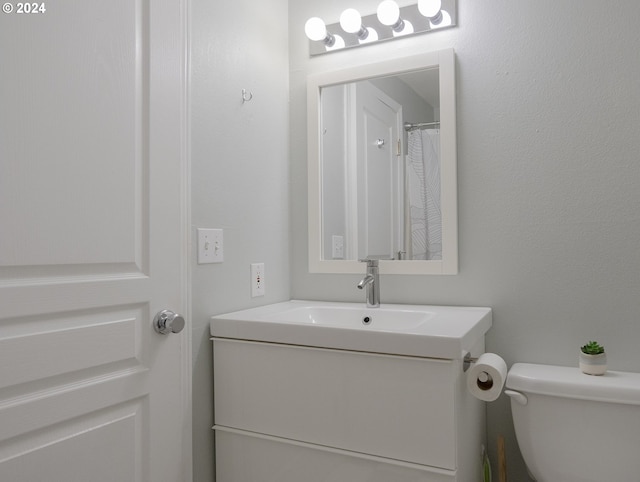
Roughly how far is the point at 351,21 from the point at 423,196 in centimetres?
69

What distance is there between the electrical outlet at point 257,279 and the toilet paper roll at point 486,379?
30.7 inches

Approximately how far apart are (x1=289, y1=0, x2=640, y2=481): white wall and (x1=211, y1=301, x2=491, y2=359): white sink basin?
0.44 ft

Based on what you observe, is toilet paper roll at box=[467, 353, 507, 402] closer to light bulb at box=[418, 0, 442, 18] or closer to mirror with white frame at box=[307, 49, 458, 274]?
mirror with white frame at box=[307, 49, 458, 274]

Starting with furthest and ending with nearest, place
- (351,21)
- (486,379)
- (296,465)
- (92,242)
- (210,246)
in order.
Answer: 1. (351,21)
2. (210,246)
3. (296,465)
4. (486,379)
5. (92,242)

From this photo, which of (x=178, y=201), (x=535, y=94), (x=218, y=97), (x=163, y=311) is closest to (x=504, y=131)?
(x=535, y=94)

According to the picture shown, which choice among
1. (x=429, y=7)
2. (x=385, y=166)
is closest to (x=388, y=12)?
(x=429, y=7)

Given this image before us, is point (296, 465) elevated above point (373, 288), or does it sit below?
below

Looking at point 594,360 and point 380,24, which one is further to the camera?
point 380,24

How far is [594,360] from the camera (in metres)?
1.35

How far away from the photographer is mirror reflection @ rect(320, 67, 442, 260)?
1.70 metres

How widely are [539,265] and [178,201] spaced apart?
43.8 inches

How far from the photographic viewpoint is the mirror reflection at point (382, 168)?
170cm

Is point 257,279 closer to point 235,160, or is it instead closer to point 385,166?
point 235,160

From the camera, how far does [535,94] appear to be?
1.55m
